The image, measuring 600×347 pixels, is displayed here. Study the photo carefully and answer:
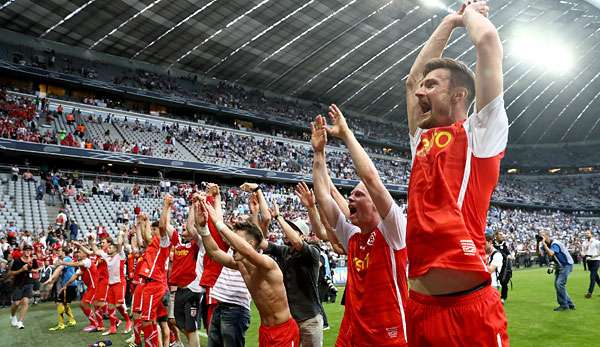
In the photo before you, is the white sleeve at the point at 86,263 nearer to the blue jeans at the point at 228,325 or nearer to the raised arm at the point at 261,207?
the raised arm at the point at 261,207

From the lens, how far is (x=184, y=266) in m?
7.70

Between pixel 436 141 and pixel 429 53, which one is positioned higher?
pixel 429 53

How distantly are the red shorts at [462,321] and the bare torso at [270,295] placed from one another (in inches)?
91.3

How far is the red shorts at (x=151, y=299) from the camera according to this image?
297 inches

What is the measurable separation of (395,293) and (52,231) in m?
19.6

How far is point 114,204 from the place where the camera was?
2497 centimetres

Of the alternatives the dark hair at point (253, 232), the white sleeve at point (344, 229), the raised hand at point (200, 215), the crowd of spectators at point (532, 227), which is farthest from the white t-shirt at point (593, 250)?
the crowd of spectators at point (532, 227)

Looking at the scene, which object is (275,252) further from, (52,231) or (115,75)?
(115,75)

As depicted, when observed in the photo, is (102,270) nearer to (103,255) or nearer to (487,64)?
(103,255)

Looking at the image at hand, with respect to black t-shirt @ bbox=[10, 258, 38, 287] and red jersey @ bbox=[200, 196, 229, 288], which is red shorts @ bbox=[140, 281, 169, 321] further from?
black t-shirt @ bbox=[10, 258, 38, 287]

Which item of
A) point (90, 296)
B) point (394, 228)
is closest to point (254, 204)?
point (394, 228)

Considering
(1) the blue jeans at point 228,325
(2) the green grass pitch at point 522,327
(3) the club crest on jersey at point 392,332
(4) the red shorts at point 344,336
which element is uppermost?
(3) the club crest on jersey at point 392,332

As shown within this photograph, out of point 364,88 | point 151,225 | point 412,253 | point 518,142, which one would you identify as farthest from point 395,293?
point 518,142

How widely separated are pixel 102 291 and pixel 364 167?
395 inches
